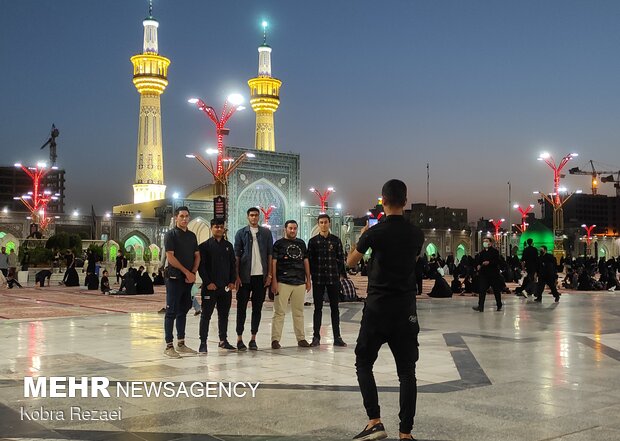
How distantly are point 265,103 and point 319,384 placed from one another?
5965 cm

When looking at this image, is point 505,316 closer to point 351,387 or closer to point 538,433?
point 351,387

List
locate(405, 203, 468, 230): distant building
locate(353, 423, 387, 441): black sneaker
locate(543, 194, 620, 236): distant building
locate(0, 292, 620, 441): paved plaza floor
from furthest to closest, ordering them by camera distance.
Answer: locate(543, 194, 620, 236): distant building < locate(405, 203, 468, 230): distant building < locate(0, 292, 620, 441): paved plaza floor < locate(353, 423, 387, 441): black sneaker

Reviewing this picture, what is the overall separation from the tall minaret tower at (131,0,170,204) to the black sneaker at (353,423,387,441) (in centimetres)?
5532

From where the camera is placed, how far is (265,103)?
63906 millimetres

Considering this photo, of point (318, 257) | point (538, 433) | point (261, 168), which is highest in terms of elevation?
point (261, 168)

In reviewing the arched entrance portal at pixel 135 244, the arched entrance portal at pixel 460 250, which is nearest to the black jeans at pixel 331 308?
the arched entrance portal at pixel 135 244

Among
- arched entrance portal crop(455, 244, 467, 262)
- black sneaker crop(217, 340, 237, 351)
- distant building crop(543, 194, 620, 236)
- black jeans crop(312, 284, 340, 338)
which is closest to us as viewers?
black sneaker crop(217, 340, 237, 351)

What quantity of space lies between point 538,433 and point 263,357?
341 centimetres

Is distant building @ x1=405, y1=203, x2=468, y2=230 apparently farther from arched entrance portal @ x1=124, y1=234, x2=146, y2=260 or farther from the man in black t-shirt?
the man in black t-shirt

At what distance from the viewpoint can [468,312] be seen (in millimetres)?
12789

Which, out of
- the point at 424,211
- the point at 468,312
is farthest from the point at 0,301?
the point at 424,211

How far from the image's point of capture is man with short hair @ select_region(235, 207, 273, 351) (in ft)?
24.9

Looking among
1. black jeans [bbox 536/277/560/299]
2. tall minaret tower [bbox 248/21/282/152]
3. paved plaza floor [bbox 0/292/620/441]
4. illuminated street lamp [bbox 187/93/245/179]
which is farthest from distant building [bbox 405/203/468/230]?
paved plaza floor [bbox 0/292/620/441]

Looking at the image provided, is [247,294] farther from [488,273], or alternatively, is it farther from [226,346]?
[488,273]
